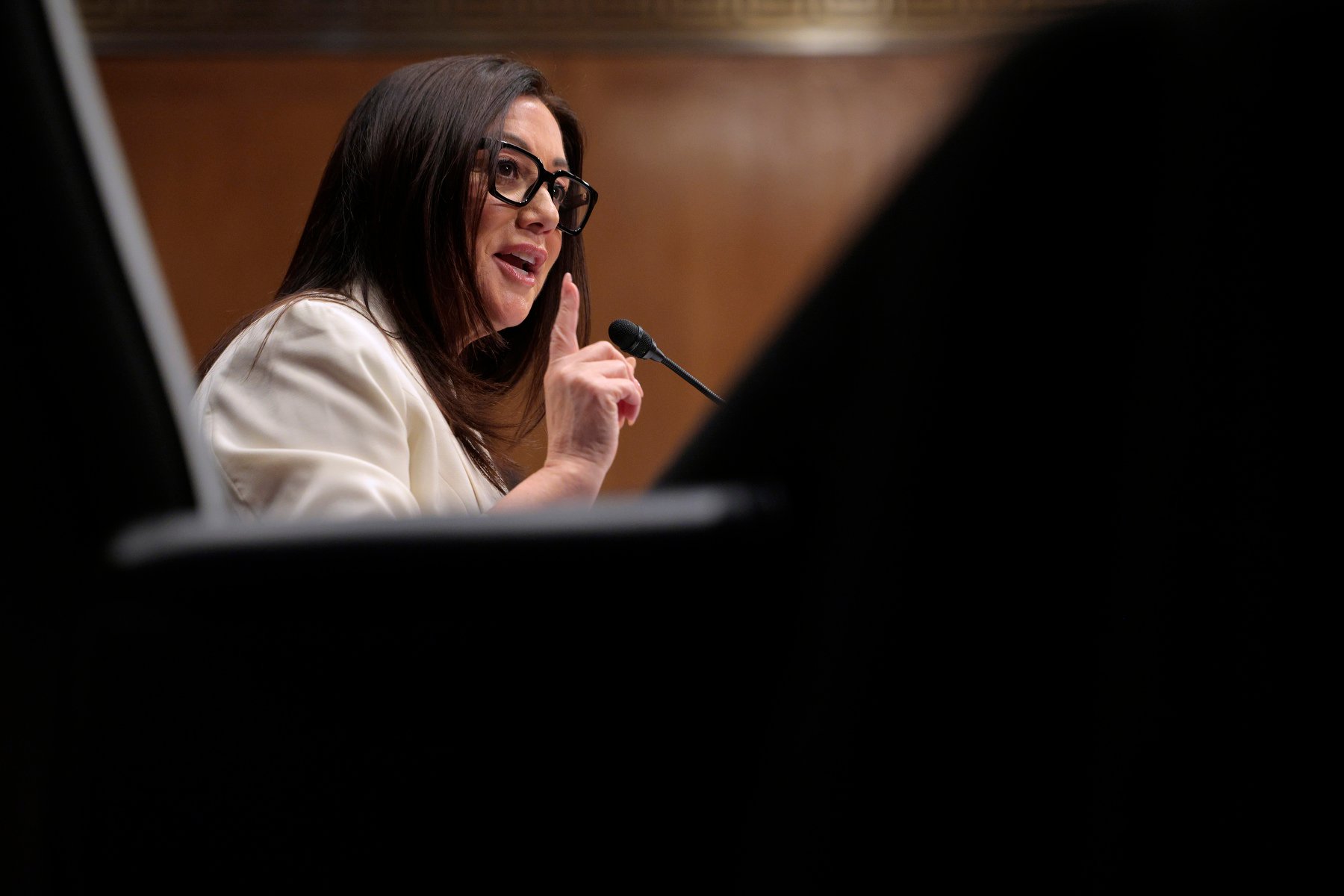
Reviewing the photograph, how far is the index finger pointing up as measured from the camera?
3.34 feet

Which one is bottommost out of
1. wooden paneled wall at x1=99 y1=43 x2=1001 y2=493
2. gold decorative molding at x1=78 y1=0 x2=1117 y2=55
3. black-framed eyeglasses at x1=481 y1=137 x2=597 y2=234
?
wooden paneled wall at x1=99 y1=43 x2=1001 y2=493

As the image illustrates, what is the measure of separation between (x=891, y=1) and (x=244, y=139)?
170cm

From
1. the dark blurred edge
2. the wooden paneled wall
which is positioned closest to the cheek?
the dark blurred edge

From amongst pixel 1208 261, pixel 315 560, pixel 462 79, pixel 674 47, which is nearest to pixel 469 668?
pixel 315 560

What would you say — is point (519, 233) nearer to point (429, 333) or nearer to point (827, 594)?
point (429, 333)

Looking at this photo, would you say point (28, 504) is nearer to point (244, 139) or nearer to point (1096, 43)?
point (1096, 43)

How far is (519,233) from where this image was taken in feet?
3.72


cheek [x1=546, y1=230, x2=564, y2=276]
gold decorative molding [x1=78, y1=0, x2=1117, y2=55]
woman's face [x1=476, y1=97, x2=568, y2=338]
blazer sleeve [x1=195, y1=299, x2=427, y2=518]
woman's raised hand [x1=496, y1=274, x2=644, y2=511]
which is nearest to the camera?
blazer sleeve [x1=195, y1=299, x2=427, y2=518]

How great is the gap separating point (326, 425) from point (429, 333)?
0.23 m

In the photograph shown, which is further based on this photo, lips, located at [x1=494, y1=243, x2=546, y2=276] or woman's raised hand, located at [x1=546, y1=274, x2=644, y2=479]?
lips, located at [x1=494, y1=243, x2=546, y2=276]

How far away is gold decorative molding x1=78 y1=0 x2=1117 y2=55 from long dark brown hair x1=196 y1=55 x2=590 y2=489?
1.83 meters

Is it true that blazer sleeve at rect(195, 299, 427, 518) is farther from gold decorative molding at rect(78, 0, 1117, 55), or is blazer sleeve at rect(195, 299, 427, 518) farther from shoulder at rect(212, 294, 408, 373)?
gold decorative molding at rect(78, 0, 1117, 55)

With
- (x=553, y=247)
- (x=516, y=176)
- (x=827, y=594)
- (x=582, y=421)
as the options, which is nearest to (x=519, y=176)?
(x=516, y=176)

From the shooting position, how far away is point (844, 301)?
281 mm
